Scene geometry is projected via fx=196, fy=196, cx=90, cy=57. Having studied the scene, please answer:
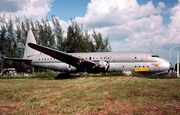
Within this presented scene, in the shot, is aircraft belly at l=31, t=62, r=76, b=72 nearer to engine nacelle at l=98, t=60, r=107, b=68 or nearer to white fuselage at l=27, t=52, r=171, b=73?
white fuselage at l=27, t=52, r=171, b=73

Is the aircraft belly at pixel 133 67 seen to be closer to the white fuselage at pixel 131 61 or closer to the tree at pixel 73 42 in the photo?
the white fuselage at pixel 131 61

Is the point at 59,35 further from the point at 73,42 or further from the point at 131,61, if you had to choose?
the point at 131,61

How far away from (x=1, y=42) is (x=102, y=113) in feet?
166

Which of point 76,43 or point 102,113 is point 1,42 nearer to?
point 76,43

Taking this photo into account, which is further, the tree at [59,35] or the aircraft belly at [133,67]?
the tree at [59,35]

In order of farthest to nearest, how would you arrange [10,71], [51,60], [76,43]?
[76,43], [10,71], [51,60]

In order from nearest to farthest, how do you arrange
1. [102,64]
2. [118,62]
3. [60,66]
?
[102,64]
[118,62]
[60,66]

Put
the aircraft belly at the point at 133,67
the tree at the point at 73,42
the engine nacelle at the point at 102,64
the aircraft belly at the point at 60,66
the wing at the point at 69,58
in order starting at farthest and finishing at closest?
the tree at the point at 73,42 < the aircraft belly at the point at 60,66 < the engine nacelle at the point at 102,64 < the aircraft belly at the point at 133,67 < the wing at the point at 69,58

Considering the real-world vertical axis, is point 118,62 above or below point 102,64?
above

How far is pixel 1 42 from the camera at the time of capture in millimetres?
51062

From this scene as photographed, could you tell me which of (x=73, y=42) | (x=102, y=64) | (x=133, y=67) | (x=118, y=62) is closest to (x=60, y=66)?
(x=102, y=64)

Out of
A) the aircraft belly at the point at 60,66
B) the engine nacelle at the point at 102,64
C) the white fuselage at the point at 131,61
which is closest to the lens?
the white fuselage at the point at 131,61

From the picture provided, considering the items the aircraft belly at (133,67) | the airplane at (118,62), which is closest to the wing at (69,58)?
the airplane at (118,62)

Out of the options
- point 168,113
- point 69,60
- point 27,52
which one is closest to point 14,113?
point 168,113
